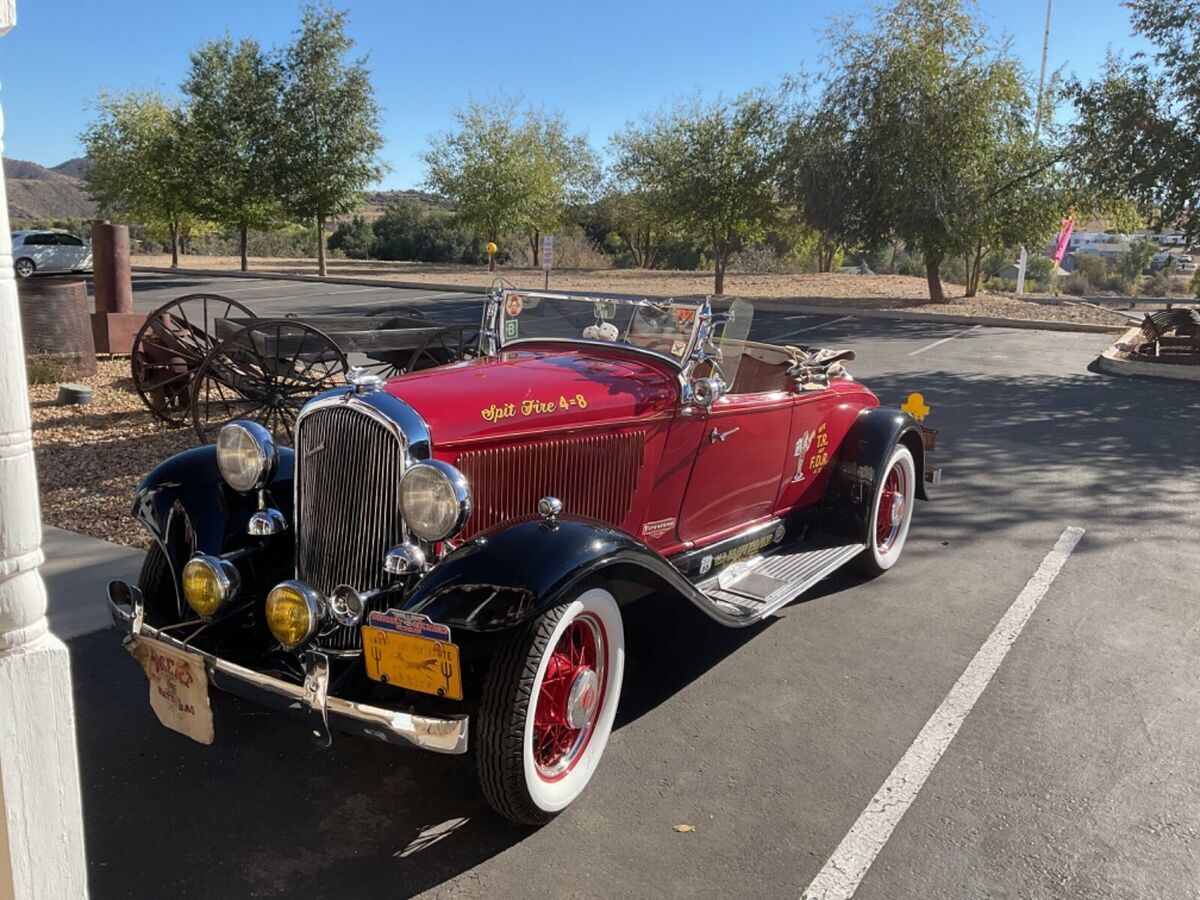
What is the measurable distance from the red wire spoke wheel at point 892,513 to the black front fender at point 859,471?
9cm

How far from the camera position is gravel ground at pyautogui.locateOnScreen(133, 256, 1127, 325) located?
2027 centimetres

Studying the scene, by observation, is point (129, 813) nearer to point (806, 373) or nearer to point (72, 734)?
point (72, 734)

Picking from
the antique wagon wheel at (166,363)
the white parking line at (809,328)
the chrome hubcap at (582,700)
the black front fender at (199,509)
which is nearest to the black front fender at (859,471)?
the chrome hubcap at (582,700)

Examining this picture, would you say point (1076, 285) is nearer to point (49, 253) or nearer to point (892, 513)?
point (892, 513)

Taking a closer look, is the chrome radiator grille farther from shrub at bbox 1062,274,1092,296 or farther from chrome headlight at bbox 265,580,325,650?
shrub at bbox 1062,274,1092,296

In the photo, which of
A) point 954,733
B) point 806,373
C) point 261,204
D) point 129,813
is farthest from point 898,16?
point 129,813

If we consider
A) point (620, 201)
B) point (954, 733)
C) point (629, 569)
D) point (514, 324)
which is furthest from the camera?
point (620, 201)

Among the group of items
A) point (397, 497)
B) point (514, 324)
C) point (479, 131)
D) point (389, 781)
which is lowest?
point (389, 781)

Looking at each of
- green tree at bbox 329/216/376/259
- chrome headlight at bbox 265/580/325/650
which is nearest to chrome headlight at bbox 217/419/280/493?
chrome headlight at bbox 265/580/325/650

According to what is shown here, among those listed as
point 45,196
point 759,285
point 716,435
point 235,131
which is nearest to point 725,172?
point 759,285

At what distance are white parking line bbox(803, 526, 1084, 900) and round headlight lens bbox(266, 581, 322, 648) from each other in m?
1.63

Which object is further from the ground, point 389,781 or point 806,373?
point 806,373

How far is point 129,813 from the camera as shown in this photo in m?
2.90

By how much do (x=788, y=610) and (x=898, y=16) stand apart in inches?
742
